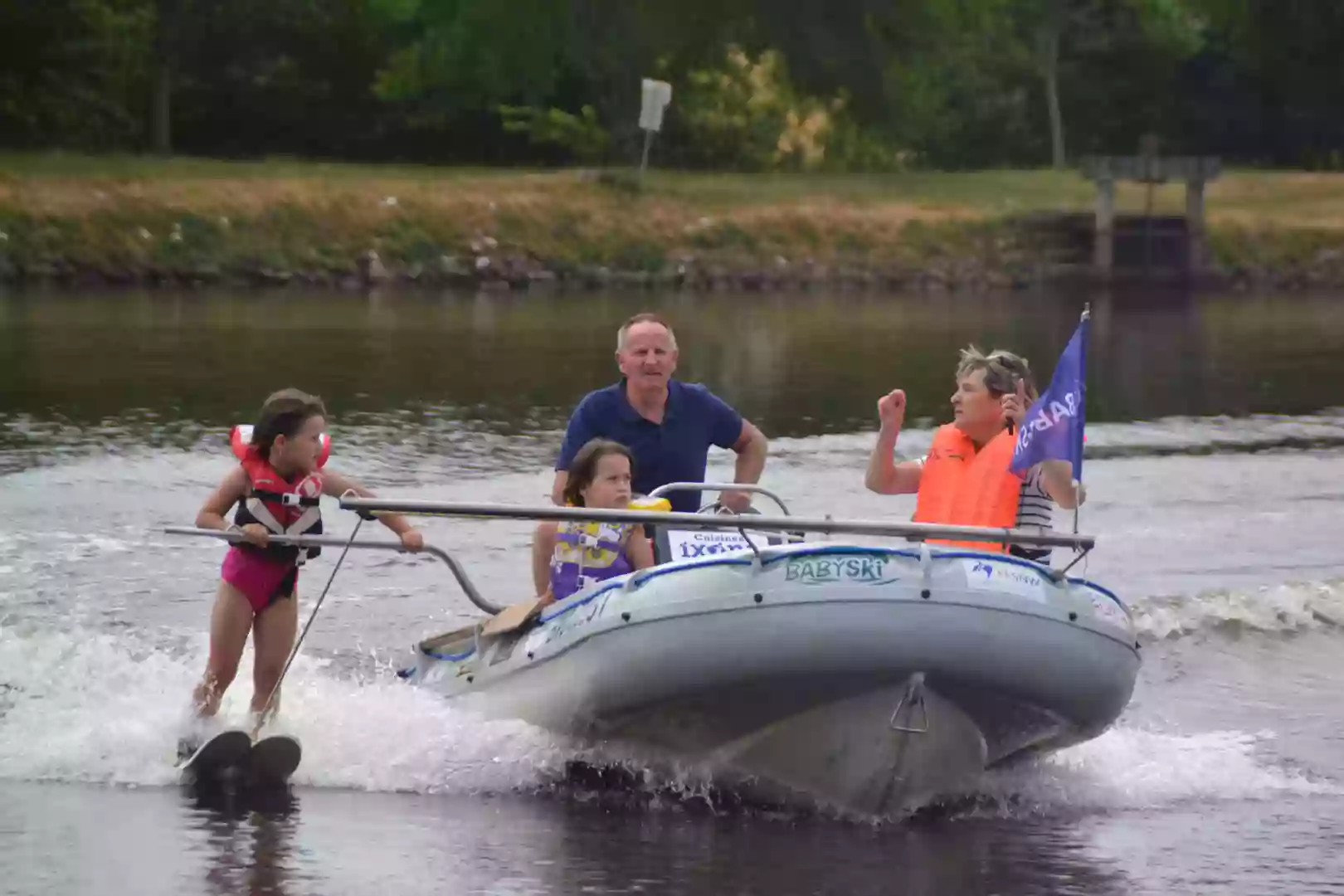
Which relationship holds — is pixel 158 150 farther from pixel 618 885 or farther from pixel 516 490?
pixel 618 885

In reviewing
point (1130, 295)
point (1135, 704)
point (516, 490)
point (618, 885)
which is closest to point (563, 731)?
point (618, 885)

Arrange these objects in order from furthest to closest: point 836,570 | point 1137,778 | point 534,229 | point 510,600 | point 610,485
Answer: point 534,229 < point 510,600 < point 1137,778 < point 610,485 < point 836,570

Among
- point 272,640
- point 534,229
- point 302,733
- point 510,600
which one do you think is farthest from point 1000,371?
point 534,229

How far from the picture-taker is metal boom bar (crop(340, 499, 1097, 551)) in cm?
837

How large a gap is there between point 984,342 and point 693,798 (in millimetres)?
24736

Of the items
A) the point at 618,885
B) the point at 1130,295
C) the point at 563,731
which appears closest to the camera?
the point at 618,885

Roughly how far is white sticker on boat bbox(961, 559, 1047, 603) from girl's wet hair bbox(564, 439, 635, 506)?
4.85 feet

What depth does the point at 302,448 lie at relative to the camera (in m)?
9.55

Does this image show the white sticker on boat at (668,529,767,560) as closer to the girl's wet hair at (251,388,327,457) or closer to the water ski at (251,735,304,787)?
the girl's wet hair at (251,388,327,457)

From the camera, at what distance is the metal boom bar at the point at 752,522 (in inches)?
329

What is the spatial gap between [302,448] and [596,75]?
53149mm

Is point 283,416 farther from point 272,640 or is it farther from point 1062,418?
point 1062,418

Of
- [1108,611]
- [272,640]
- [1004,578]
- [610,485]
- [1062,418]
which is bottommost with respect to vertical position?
[272,640]

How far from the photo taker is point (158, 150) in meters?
59.6
